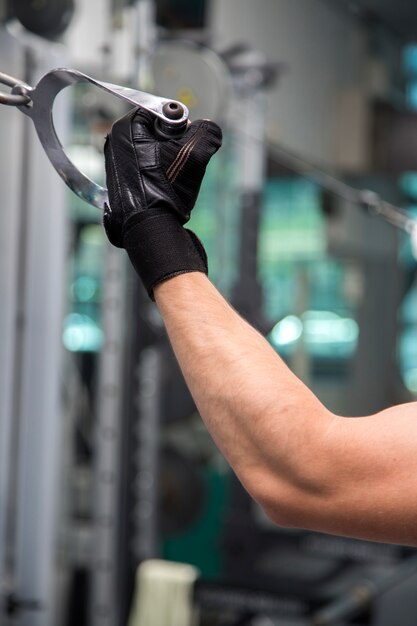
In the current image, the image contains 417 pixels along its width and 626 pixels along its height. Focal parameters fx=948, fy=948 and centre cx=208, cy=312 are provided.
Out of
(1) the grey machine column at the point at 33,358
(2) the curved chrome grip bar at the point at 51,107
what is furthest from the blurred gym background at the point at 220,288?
(2) the curved chrome grip bar at the point at 51,107

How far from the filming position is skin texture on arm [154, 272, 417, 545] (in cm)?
109

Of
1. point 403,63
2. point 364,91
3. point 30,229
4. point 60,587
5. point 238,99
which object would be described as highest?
point 403,63

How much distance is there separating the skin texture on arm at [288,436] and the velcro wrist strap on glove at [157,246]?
0.05 ft

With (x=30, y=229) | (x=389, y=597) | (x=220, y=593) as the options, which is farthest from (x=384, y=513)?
(x=220, y=593)

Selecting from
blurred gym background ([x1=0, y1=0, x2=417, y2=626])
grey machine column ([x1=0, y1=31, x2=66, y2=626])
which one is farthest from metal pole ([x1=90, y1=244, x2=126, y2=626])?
grey machine column ([x1=0, y1=31, x2=66, y2=626])

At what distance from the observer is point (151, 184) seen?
1.11 metres

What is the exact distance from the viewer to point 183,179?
1125 mm

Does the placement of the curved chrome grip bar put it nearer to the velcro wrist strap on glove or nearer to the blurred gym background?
the velcro wrist strap on glove

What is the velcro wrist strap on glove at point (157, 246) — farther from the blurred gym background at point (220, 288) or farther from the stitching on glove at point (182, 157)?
the blurred gym background at point (220, 288)

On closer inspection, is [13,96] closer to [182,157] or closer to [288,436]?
[182,157]

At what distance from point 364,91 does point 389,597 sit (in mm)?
3983

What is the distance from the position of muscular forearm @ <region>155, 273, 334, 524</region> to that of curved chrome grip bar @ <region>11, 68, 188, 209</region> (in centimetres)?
17

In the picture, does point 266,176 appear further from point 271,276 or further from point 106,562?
point 106,562

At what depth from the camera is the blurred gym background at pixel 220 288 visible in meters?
2.44
